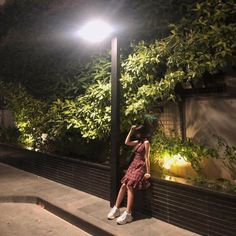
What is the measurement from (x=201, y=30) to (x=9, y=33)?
38.4 feet

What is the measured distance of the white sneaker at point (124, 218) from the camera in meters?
5.66

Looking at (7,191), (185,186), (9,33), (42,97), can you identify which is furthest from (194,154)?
(9,33)

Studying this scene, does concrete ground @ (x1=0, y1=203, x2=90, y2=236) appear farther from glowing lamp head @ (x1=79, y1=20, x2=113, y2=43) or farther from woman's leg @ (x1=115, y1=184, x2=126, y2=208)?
glowing lamp head @ (x1=79, y1=20, x2=113, y2=43)

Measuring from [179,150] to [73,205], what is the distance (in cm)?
262

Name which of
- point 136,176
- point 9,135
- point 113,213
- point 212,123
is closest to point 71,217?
point 113,213

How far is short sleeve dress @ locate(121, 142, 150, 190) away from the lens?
5824 millimetres

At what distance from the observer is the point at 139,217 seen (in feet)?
19.7

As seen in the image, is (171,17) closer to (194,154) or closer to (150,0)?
(150,0)

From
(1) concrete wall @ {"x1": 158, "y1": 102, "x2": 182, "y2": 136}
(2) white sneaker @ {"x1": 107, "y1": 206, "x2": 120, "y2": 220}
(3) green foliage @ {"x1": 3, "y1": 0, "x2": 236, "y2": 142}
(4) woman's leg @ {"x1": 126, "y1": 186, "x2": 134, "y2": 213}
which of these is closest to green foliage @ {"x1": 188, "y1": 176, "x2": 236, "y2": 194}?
(4) woman's leg @ {"x1": 126, "y1": 186, "x2": 134, "y2": 213}

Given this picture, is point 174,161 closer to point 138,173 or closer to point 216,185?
point 138,173

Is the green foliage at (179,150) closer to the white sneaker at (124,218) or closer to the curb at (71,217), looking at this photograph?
the white sneaker at (124,218)

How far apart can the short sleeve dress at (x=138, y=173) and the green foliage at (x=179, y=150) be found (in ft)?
2.74

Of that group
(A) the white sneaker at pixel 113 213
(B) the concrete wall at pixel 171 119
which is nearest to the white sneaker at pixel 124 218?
(A) the white sneaker at pixel 113 213

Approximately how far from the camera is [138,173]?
585 cm
